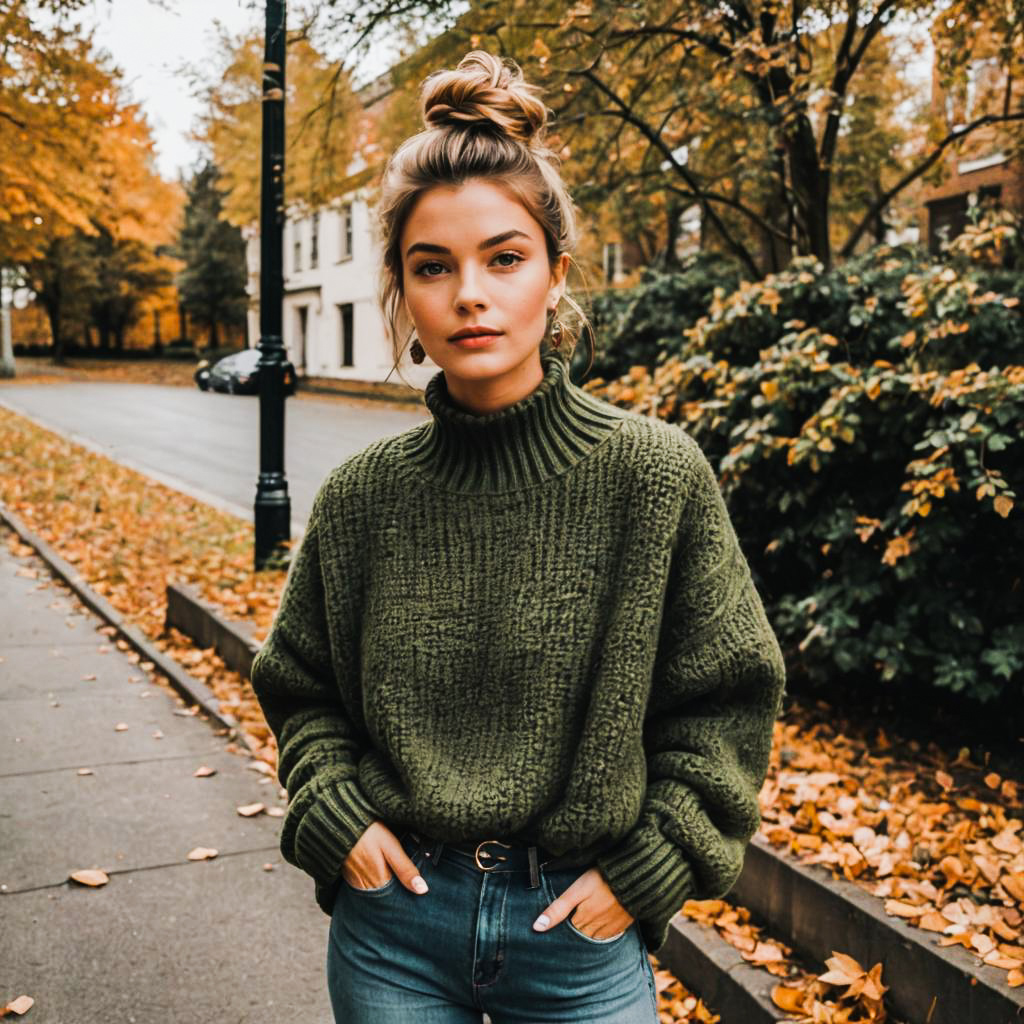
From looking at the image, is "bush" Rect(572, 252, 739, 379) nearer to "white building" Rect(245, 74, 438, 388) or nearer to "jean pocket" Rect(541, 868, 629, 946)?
"jean pocket" Rect(541, 868, 629, 946)

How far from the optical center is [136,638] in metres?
6.89

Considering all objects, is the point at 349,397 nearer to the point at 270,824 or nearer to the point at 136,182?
the point at 136,182

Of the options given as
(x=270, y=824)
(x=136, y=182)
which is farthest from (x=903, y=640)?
(x=136, y=182)

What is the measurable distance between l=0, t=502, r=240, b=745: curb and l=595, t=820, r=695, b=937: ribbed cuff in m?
4.11

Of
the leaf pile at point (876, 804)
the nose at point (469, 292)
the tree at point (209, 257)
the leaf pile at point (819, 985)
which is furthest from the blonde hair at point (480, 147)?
the tree at point (209, 257)

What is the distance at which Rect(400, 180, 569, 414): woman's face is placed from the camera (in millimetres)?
1592

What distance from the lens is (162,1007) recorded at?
3.25 metres

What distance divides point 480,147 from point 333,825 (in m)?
1.01

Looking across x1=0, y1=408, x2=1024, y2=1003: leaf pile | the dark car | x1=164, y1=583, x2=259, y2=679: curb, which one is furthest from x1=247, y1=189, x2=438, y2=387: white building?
x1=0, y1=408, x2=1024, y2=1003: leaf pile

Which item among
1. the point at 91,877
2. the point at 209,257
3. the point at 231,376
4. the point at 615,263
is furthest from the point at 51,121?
the point at 209,257

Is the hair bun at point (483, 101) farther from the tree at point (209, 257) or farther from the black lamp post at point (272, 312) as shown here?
the tree at point (209, 257)

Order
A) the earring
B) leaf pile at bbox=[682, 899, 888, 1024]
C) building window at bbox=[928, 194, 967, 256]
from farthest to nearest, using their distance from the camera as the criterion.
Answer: building window at bbox=[928, 194, 967, 256] < leaf pile at bbox=[682, 899, 888, 1024] < the earring

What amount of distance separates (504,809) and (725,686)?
0.36m

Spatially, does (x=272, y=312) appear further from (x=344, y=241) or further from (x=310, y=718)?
(x=344, y=241)
